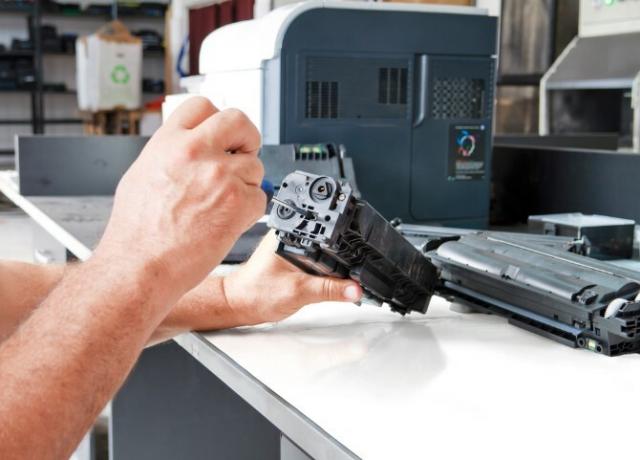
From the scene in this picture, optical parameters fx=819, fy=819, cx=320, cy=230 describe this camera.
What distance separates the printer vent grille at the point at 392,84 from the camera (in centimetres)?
166

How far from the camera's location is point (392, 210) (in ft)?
5.59

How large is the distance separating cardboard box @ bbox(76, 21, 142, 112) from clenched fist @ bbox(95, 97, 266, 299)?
267 inches

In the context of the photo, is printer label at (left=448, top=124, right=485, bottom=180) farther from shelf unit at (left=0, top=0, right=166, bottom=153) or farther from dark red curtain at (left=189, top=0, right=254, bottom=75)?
shelf unit at (left=0, top=0, right=166, bottom=153)

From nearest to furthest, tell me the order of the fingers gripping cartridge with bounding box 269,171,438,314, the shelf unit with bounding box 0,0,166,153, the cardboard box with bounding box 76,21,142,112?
the fingers gripping cartridge with bounding box 269,171,438,314, the cardboard box with bounding box 76,21,142,112, the shelf unit with bounding box 0,0,166,153

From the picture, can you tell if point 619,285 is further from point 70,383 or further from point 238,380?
point 70,383

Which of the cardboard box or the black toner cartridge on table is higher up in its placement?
the cardboard box

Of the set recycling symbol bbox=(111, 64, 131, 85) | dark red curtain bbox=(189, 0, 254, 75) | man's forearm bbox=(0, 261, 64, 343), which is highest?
dark red curtain bbox=(189, 0, 254, 75)

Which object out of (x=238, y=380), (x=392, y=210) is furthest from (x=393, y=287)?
(x=392, y=210)

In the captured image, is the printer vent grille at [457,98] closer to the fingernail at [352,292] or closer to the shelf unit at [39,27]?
the fingernail at [352,292]

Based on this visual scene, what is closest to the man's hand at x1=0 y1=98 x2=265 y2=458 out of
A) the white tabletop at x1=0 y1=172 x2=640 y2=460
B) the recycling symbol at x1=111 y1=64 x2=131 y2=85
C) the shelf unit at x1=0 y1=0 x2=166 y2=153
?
the white tabletop at x1=0 y1=172 x2=640 y2=460

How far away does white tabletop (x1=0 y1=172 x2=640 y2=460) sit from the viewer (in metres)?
0.67

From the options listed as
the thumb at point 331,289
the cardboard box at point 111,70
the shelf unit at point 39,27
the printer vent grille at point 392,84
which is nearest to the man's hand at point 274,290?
the thumb at point 331,289

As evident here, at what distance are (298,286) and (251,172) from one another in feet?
0.77

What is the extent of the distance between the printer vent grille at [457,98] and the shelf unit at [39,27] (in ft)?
24.0
